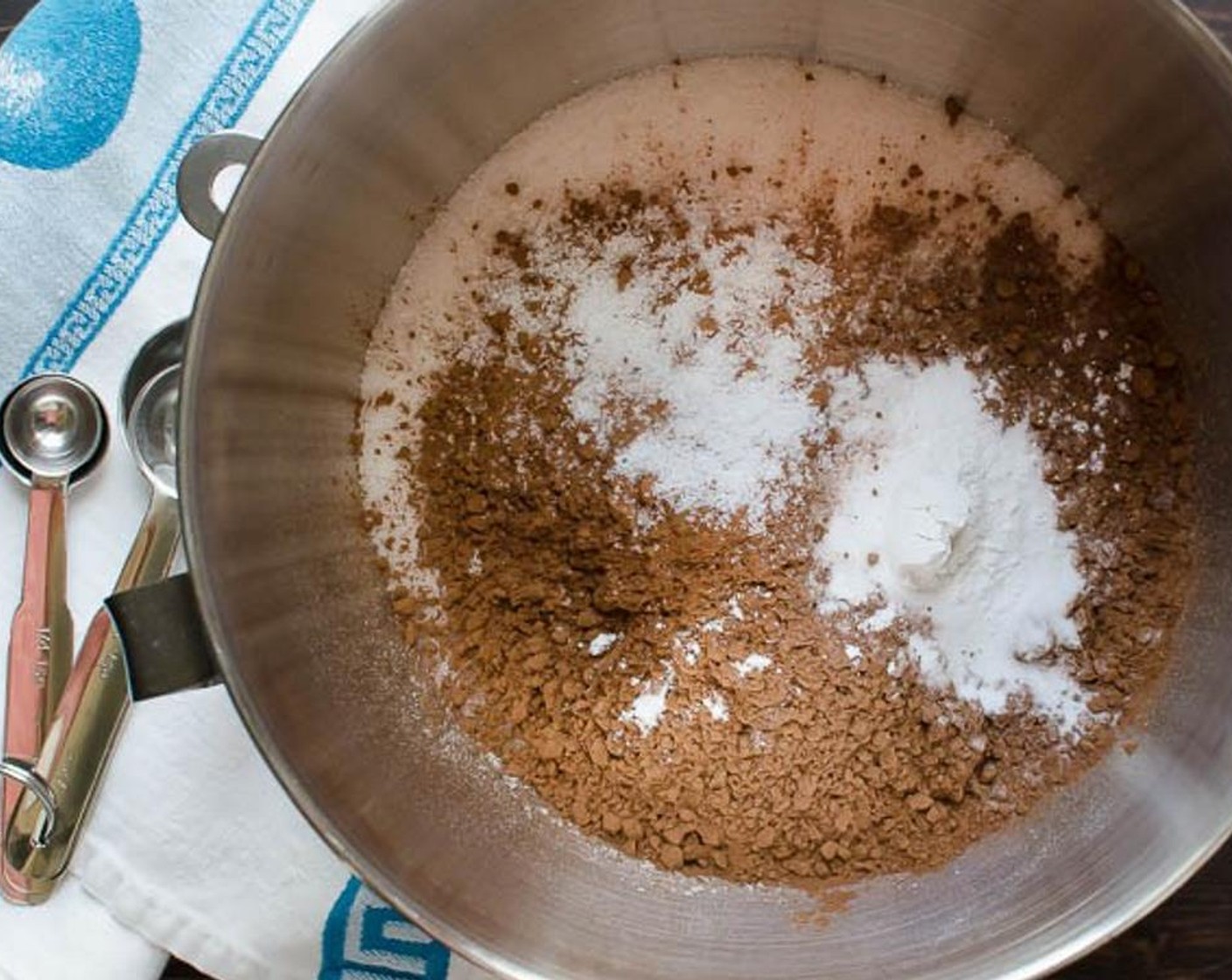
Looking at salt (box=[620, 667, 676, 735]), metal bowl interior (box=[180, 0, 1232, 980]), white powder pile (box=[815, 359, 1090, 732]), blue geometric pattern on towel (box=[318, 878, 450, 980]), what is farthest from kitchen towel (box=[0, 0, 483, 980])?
white powder pile (box=[815, 359, 1090, 732])

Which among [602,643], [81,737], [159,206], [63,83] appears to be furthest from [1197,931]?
[63,83]

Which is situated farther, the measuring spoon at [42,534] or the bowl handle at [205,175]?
the measuring spoon at [42,534]

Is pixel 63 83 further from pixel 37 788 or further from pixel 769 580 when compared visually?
pixel 769 580

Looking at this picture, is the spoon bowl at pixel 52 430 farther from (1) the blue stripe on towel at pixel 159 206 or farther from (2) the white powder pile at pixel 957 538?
(2) the white powder pile at pixel 957 538

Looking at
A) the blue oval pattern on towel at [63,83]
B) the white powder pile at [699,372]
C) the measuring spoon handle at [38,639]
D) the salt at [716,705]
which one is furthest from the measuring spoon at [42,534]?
the salt at [716,705]

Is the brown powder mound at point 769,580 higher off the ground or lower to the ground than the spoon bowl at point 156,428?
higher

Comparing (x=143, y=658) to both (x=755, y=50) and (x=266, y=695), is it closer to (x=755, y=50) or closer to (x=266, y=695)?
(x=266, y=695)

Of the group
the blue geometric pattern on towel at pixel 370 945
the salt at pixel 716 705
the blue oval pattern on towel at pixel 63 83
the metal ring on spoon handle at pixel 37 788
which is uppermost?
the blue oval pattern on towel at pixel 63 83
